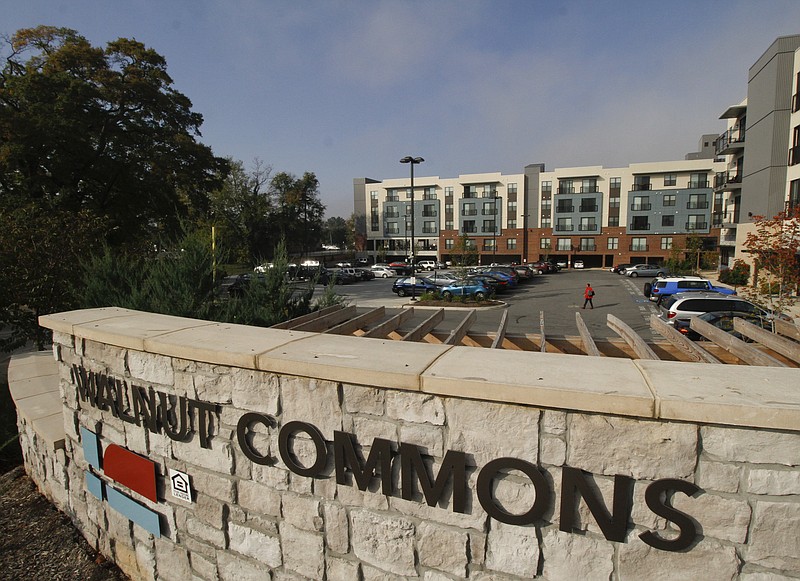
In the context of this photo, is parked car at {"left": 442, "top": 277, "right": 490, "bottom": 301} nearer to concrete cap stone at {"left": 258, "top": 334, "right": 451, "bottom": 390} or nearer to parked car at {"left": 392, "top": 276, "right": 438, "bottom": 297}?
parked car at {"left": 392, "top": 276, "right": 438, "bottom": 297}

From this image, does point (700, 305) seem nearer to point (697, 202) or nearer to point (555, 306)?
point (555, 306)

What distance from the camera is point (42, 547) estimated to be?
4.75 metres

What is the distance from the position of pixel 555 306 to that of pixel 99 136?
26.0 metres

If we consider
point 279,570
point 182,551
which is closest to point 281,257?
point 182,551

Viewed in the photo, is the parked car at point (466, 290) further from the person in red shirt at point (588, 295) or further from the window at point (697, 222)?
the window at point (697, 222)

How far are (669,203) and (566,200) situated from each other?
42.5ft

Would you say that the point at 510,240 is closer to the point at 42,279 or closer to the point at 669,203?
the point at 669,203

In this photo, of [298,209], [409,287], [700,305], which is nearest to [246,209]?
[298,209]

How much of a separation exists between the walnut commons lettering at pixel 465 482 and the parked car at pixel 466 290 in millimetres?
24668

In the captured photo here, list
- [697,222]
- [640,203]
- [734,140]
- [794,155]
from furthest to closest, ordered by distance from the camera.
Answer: [640,203], [697,222], [734,140], [794,155]

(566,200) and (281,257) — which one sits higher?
(566,200)

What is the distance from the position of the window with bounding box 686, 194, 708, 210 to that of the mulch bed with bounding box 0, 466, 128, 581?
230 ft

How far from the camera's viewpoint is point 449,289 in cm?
2847

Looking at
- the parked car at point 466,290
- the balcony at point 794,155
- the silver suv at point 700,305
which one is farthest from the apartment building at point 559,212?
the silver suv at point 700,305
